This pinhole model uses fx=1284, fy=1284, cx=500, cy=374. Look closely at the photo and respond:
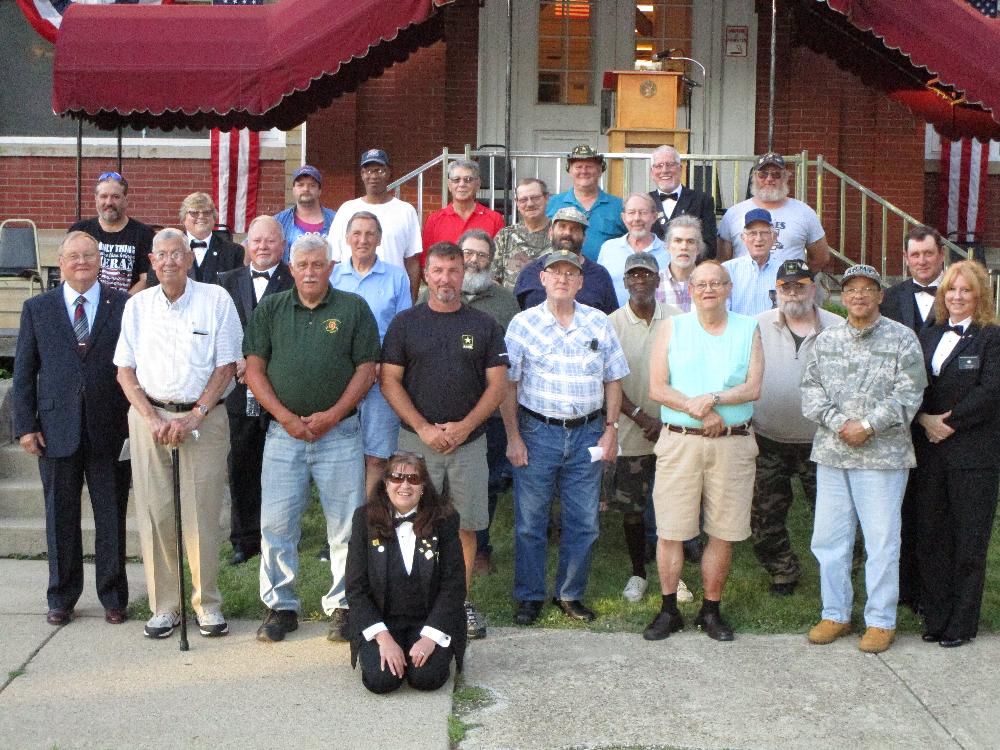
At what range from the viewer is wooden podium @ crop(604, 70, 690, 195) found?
1045 centimetres

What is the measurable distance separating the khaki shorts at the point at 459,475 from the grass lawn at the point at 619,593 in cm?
64

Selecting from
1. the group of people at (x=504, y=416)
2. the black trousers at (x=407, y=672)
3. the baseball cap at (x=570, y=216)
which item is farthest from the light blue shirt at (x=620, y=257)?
the black trousers at (x=407, y=672)

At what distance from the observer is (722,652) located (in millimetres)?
6191

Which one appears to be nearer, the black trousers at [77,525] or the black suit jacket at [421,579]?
the black suit jacket at [421,579]

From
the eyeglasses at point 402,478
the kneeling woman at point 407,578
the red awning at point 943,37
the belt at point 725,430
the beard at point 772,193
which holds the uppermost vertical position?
the red awning at point 943,37

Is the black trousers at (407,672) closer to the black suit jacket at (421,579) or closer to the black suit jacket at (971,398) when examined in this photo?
the black suit jacket at (421,579)

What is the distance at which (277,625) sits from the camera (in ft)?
20.6

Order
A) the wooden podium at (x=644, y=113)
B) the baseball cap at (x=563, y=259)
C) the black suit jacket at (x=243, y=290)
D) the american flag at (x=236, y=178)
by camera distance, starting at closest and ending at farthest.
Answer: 1. the baseball cap at (x=563, y=259)
2. the black suit jacket at (x=243, y=290)
3. the wooden podium at (x=644, y=113)
4. the american flag at (x=236, y=178)

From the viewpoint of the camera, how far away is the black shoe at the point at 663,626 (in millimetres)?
6355

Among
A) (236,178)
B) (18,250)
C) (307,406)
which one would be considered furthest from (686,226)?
(236,178)

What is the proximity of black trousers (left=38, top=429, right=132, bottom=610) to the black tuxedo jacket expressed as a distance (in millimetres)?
4146

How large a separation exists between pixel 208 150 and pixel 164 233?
6.70 meters

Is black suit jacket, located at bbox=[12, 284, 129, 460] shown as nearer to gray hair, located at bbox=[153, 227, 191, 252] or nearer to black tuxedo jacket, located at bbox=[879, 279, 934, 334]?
gray hair, located at bbox=[153, 227, 191, 252]

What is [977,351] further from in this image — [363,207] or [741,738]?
[363,207]
